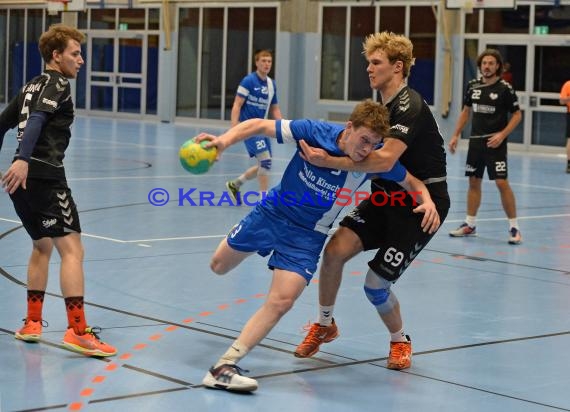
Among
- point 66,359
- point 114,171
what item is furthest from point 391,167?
point 114,171

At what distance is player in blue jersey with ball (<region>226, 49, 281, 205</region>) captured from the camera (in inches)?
552

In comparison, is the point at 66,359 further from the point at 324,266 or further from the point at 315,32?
the point at 315,32

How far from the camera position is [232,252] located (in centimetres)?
628

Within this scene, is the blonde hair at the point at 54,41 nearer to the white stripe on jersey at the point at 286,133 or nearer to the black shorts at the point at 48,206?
the black shorts at the point at 48,206

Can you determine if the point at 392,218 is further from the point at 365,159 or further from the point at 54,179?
the point at 54,179

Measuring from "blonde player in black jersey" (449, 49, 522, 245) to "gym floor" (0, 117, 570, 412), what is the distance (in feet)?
1.49

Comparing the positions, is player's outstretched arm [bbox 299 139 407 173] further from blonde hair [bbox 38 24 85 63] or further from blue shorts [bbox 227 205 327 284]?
blonde hair [bbox 38 24 85 63]

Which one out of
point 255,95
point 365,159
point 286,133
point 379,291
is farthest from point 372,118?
point 255,95

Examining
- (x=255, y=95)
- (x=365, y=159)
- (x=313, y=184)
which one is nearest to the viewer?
(x=365, y=159)

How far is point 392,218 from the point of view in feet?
20.8

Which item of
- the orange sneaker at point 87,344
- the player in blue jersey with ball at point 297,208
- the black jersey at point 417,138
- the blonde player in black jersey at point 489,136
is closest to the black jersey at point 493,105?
the blonde player in black jersey at point 489,136

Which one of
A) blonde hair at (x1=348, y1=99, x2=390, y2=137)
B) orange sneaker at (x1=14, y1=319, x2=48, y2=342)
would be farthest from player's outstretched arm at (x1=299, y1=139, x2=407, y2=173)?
orange sneaker at (x1=14, y1=319, x2=48, y2=342)

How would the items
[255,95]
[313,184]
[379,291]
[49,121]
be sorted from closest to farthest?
1. [313,184]
2. [379,291]
3. [49,121]
4. [255,95]

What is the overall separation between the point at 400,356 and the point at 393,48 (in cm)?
180
